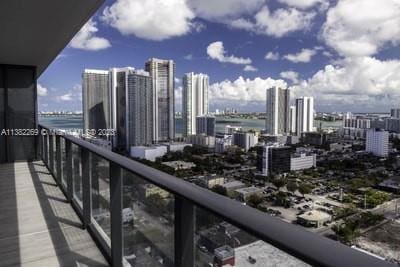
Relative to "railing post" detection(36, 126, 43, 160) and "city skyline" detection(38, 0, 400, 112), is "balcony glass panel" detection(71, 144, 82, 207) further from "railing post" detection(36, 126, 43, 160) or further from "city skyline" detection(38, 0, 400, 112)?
"railing post" detection(36, 126, 43, 160)

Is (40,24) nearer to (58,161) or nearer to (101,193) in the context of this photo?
(58,161)

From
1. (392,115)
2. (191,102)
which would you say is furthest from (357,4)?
(191,102)

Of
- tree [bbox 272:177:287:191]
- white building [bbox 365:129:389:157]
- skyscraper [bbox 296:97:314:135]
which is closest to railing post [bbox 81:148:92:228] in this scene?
tree [bbox 272:177:287:191]

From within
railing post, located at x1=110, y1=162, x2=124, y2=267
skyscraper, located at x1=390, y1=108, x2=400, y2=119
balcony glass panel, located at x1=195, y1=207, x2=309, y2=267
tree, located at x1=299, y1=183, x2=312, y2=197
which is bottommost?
tree, located at x1=299, y1=183, x2=312, y2=197

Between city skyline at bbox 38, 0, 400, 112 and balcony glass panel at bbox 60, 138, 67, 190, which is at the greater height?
city skyline at bbox 38, 0, 400, 112

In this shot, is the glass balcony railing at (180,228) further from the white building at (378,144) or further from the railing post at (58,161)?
the white building at (378,144)

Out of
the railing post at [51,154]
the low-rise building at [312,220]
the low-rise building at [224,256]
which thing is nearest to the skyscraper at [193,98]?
the low-rise building at [312,220]

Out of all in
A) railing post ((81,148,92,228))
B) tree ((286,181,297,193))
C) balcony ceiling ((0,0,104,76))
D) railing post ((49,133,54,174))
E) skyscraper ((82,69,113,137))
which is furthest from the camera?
tree ((286,181,297,193))

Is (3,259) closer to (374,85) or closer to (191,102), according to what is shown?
(374,85)
